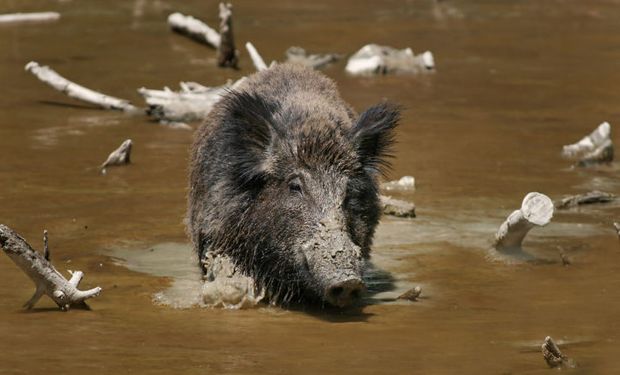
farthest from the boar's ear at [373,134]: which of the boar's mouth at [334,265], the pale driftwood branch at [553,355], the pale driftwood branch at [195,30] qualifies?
the pale driftwood branch at [195,30]

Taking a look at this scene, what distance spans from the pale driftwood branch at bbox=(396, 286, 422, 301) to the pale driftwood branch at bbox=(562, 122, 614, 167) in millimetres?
5814

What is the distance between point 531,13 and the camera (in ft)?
90.6

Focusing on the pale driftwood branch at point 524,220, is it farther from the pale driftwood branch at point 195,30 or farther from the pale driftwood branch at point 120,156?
the pale driftwood branch at point 195,30

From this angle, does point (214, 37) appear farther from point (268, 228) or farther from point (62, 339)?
point (62, 339)

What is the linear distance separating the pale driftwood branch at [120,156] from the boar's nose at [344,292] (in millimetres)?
5908

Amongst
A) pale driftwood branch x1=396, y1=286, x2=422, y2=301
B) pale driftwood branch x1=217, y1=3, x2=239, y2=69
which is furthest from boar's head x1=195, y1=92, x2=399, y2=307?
pale driftwood branch x1=217, y1=3, x2=239, y2=69

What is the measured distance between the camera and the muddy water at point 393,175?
8.77 m

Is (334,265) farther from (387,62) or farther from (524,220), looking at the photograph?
(387,62)

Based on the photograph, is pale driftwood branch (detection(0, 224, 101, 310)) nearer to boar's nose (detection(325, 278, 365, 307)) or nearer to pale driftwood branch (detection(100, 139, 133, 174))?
boar's nose (detection(325, 278, 365, 307))

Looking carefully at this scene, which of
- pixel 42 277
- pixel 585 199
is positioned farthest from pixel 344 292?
pixel 585 199

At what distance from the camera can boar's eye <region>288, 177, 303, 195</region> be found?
10258 mm

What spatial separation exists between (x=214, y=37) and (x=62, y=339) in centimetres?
1449

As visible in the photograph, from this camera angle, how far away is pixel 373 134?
10727 mm

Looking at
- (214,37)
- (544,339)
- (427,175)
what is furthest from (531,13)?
(544,339)
